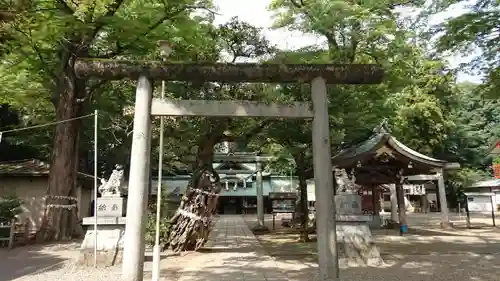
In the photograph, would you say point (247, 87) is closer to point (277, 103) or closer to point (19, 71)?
point (277, 103)

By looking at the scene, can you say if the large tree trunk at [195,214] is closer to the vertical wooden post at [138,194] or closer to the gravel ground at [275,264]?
the gravel ground at [275,264]

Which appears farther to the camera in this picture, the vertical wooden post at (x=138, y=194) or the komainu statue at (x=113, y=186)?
the komainu statue at (x=113, y=186)

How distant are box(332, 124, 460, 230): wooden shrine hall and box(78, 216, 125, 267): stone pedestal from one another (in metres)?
8.76

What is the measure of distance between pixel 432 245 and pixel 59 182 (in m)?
14.0

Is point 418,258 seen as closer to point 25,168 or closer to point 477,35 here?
point 477,35

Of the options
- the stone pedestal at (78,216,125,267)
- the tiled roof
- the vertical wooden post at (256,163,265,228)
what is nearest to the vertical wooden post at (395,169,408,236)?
the vertical wooden post at (256,163,265,228)

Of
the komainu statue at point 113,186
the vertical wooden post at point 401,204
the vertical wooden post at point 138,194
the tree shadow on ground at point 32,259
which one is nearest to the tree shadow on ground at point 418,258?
the vertical wooden post at point 401,204

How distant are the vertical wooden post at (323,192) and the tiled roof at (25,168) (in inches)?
616

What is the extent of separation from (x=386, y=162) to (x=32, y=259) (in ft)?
46.3

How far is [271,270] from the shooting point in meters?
9.23

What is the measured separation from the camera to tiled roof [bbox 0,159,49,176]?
18812mm

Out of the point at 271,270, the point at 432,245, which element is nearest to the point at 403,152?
the point at 432,245

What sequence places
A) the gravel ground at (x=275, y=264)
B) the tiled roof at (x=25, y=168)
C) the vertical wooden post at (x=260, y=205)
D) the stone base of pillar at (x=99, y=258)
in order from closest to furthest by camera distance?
the gravel ground at (x=275, y=264) → the stone base of pillar at (x=99, y=258) → the tiled roof at (x=25, y=168) → the vertical wooden post at (x=260, y=205)

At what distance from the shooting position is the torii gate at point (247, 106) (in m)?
7.24
